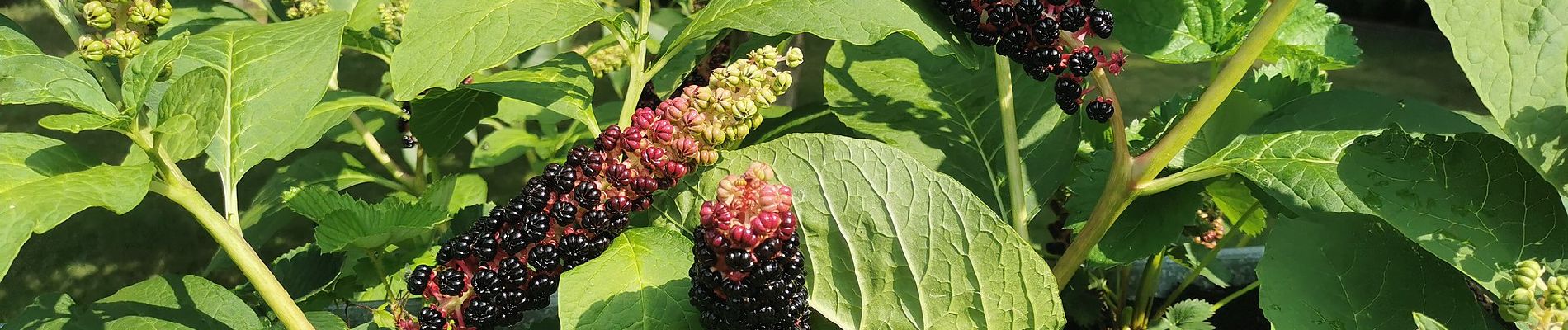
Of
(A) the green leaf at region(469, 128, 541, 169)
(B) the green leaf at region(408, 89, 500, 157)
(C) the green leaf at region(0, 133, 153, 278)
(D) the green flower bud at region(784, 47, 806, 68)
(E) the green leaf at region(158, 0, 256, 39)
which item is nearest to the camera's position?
(C) the green leaf at region(0, 133, 153, 278)

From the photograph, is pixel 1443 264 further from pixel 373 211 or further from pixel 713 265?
pixel 373 211

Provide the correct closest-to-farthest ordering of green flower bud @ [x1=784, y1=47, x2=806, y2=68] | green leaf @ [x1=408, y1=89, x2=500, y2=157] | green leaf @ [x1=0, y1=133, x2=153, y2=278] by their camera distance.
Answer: green leaf @ [x1=0, y1=133, x2=153, y2=278], green flower bud @ [x1=784, y1=47, x2=806, y2=68], green leaf @ [x1=408, y1=89, x2=500, y2=157]

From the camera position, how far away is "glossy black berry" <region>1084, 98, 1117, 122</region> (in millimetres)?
577

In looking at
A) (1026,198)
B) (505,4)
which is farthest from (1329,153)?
(505,4)

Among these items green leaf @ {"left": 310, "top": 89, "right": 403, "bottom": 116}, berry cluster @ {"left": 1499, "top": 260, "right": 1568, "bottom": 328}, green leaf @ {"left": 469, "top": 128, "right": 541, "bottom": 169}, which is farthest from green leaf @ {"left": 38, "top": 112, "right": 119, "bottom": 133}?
berry cluster @ {"left": 1499, "top": 260, "right": 1568, "bottom": 328}

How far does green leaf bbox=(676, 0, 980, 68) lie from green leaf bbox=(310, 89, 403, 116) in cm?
29

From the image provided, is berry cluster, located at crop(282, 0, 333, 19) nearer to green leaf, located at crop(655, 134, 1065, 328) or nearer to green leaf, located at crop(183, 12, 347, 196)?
green leaf, located at crop(183, 12, 347, 196)

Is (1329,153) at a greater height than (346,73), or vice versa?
(1329,153)

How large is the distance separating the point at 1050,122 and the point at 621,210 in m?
0.33

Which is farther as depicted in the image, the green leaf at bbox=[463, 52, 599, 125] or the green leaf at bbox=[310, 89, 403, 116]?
the green leaf at bbox=[310, 89, 403, 116]

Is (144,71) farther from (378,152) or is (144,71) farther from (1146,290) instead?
(1146,290)

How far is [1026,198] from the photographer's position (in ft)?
2.30

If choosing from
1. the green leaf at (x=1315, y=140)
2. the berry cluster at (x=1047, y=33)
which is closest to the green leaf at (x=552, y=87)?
the berry cluster at (x=1047, y=33)

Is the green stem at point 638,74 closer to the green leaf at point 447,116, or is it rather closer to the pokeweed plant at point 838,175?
the pokeweed plant at point 838,175
